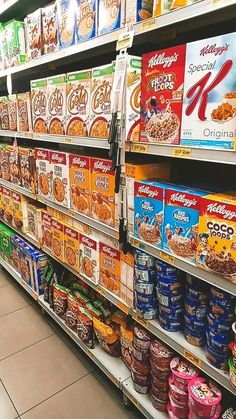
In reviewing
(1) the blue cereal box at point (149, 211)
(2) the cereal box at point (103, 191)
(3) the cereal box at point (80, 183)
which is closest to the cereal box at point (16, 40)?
(3) the cereal box at point (80, 183)

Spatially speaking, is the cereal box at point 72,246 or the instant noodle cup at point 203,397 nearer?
the instant noodle cup at point 203,397

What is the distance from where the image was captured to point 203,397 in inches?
40.1

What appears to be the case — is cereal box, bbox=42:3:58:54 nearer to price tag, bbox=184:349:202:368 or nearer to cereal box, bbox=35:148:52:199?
cereal box, bbox=35:148:52:199

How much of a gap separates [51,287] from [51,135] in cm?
102

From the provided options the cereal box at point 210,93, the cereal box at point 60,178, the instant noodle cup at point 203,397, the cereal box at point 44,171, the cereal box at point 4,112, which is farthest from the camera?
the cereal box at point 4,112

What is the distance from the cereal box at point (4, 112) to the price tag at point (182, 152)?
159 cm

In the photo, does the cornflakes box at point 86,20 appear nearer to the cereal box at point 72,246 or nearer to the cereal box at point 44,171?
A: the cereal box at point 44,171

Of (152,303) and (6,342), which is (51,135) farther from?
(6,342)

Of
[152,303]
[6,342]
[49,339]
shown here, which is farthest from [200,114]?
[6,342]

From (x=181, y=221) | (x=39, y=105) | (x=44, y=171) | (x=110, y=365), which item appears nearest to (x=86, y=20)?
(x=39, y=105)

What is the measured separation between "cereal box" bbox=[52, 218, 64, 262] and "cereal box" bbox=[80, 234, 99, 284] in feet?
0.68

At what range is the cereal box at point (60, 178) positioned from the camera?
158 centimetres

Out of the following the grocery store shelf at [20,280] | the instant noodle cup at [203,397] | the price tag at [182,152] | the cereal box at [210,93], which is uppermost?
the cereal box at [210,93]

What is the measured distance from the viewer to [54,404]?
5.07 ft
